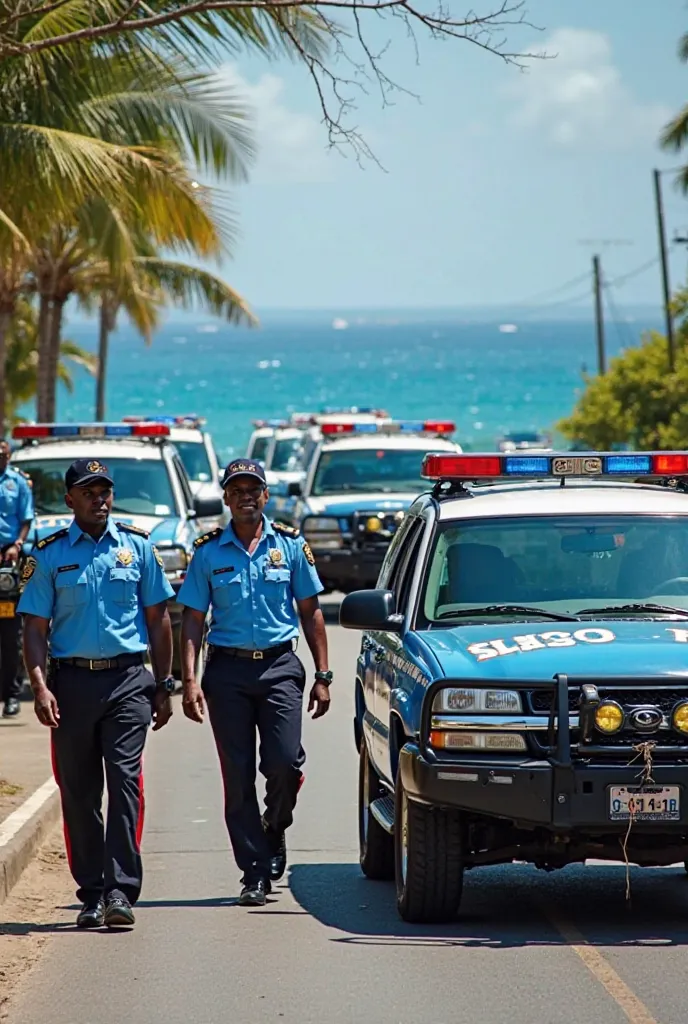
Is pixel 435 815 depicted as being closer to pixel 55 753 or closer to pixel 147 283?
pixel 55 753

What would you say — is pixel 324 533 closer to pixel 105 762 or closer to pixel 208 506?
pixel 208 506

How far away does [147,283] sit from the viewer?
40688 mm

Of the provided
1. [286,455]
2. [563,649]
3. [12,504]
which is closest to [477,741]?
[563,649]

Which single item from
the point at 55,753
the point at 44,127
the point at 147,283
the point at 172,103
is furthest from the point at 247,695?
the point at 147,283

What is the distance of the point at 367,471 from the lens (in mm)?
23641

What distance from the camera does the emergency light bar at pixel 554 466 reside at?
8.86m

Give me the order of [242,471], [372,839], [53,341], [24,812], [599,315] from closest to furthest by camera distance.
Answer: [242,471], [372,839], [24,812], [53,341], [599,315]

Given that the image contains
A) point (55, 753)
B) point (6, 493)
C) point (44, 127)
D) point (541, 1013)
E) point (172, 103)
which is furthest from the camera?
point (172, 103)

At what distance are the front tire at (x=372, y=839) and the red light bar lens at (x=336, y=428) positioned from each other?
15158 mm

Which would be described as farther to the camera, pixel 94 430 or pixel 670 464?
pixel 94 430

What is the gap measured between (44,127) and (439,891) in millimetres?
10695

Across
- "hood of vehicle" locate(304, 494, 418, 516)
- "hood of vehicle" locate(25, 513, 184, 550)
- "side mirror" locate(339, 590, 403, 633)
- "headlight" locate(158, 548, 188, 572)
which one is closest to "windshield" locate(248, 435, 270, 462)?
"hood of vehicle" locate(304, 494, 418, 516)

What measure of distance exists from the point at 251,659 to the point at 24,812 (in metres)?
2.45

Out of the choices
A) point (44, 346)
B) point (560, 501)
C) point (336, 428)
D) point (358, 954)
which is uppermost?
point (44, 346)
